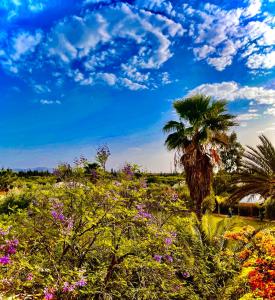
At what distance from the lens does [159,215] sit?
6.48 meters

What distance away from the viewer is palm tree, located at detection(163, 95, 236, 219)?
54.9 ft

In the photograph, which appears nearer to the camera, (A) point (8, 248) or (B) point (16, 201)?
(A) point (8, 248)

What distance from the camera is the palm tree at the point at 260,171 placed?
12016 millimetres

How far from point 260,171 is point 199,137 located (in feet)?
16.7

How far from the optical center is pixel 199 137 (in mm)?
16938

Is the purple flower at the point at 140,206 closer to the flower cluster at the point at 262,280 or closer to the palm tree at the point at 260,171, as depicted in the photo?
the flower cluster at the point at 262,280

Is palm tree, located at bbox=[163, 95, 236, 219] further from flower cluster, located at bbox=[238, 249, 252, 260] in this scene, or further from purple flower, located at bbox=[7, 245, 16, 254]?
purple flower, located at bbox=[7, 245, 16, 254]

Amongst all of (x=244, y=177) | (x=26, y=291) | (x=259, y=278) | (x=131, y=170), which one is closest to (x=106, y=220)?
(x=131, y=170)

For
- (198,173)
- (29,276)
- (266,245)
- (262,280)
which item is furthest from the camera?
(198,173)

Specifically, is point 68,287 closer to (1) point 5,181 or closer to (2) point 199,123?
(2) point 199,123

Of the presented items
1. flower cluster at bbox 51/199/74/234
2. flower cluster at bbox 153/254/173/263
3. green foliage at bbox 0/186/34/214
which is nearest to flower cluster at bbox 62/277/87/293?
flower cluster at bbox 51/199/74/234

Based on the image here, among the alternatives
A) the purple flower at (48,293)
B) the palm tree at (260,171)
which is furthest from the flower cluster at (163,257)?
the palm tree at (260,171)

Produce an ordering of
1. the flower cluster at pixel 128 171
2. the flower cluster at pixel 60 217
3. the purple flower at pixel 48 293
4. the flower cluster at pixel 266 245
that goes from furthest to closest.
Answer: the flower cluster at pixel 266 245, the flower cluster at pixel 128 171, the flower cluster at pixel 60 217, the purple flower at pixel 48 293

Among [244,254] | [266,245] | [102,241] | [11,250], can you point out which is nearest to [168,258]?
[102,241]
